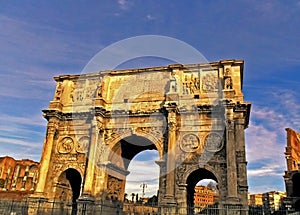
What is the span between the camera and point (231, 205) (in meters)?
12.2

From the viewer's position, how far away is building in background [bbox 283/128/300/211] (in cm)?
2564

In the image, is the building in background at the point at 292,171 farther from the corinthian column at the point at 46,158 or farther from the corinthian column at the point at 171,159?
the corinthian column at the point at 46,158

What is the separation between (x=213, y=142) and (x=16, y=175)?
28841 millimetres

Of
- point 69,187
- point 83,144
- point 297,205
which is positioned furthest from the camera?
point 297,205

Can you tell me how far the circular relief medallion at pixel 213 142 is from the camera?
46.5 ft

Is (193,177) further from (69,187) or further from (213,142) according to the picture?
Result: (69,187)

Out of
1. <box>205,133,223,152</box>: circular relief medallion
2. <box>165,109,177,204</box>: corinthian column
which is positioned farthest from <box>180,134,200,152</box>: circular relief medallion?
<box>165,109,177,204</box>: corinthian column

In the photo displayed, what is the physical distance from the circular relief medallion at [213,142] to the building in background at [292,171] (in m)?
14.0

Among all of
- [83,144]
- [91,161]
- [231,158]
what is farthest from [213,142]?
[83,144]

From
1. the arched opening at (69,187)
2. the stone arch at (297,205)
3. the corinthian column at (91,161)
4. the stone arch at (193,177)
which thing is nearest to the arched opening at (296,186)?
the stone arch at (297,205)

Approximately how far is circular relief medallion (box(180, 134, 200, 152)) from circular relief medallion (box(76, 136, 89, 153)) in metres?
5.28

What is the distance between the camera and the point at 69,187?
16.8m

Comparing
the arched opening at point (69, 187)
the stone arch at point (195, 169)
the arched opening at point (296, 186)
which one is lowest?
the arched opening at point (69, 187)

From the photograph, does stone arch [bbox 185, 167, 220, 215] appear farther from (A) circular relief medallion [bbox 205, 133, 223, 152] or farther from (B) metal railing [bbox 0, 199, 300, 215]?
(A) circular relief medallion [bbox 205, 133, 223, 152]
